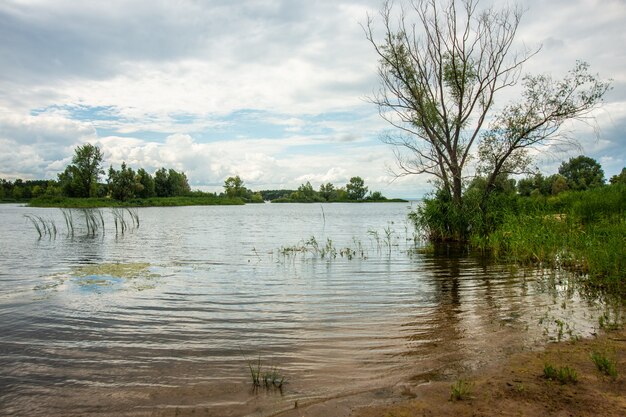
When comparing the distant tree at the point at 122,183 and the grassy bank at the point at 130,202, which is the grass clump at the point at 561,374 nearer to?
the grassy bank at the point at 130,202

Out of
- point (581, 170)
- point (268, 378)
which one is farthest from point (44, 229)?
point (581, 170)

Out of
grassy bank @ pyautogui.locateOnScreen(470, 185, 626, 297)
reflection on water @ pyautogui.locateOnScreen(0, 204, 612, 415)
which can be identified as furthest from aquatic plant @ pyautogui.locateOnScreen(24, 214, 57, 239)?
grassy bank @ pyautogui.locateOnScreen(470, 185, 626, 297)

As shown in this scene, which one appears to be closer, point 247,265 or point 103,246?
point 247,265

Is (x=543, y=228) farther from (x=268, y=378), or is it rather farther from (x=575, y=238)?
(x=268, y=378)

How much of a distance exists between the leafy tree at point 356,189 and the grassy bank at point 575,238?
482 ft

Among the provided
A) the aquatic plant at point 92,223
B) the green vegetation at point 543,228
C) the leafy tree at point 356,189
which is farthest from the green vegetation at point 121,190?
the green vegetation at point 543,228

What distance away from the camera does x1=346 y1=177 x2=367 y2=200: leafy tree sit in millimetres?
173250

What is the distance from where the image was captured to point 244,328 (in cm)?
855

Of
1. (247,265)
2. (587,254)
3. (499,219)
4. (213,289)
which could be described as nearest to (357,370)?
(213,289)

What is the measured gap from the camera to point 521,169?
23719mm

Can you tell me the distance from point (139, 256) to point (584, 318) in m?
18.3

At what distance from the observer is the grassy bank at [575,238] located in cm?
1131

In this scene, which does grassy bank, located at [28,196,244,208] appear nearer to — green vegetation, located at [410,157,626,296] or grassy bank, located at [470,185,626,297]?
green vegetation, located at [410,157,626,296]

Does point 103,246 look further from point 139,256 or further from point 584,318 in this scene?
point 584,318
